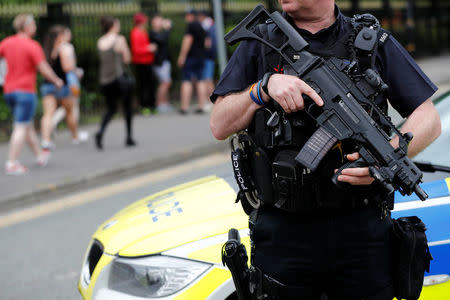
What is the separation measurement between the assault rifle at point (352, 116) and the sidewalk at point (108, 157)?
5.59 metres

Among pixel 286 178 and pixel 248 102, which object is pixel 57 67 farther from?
pixel 286 178

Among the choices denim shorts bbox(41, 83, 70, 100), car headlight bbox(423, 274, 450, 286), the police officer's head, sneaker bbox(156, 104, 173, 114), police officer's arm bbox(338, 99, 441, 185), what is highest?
the police officer's head

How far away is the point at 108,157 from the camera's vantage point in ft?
28.5

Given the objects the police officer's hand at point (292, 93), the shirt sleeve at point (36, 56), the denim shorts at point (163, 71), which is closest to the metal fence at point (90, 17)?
the denim shorts at point (163, 71)

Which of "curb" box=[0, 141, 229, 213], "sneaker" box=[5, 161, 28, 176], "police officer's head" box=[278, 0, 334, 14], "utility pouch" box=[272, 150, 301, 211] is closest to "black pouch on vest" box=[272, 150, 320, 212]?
"utility pouch" box=[272, 150, 301, 211]

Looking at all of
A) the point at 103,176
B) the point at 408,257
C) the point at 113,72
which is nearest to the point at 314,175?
the point at 408,257

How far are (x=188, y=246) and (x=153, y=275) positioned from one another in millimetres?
205

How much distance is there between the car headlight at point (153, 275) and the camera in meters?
2.74

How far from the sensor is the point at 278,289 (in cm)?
214

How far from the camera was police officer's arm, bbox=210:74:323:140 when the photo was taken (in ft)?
6.57

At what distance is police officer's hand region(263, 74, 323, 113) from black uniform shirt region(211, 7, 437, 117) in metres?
0.21

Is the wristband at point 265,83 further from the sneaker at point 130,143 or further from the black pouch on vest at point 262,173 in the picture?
the sneaker at point 130,143

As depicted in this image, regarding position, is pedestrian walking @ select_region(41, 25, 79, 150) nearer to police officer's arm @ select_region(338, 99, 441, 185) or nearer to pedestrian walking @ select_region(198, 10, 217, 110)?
pedestrian walking @ select_region(198, 10, 217, 110)

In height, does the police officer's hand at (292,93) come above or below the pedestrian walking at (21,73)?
above
